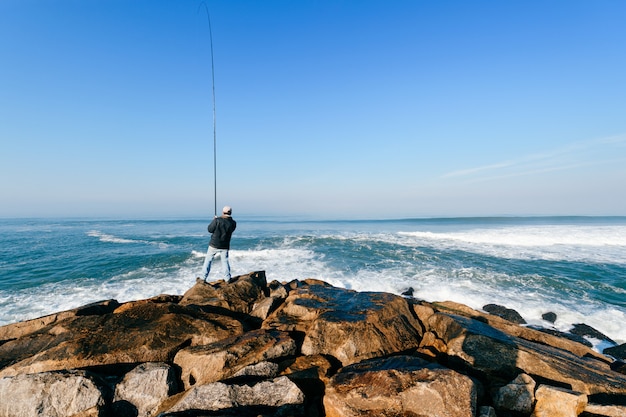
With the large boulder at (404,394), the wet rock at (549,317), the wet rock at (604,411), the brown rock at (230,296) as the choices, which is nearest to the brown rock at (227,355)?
the large boulder at (404,394)

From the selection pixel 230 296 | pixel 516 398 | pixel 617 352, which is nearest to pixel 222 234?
pixel 230 296

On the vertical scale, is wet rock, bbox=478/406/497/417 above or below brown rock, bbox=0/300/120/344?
above

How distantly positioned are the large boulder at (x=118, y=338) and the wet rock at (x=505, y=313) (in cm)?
894

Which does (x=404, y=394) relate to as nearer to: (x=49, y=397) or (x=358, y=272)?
(x=49, y=397)

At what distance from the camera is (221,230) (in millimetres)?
7820

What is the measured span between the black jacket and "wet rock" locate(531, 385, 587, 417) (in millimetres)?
6933

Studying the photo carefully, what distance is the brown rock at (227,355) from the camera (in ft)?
12.3

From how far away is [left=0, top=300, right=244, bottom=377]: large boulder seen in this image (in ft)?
13.4

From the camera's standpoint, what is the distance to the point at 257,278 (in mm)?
7520

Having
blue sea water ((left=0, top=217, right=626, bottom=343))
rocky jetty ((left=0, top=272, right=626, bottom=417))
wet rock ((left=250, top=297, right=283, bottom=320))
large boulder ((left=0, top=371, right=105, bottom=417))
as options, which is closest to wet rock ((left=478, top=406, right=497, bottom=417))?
rocky jetty ((left=0, top=272, right=626, bottom=417))

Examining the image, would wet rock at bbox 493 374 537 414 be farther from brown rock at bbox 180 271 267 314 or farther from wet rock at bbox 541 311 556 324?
wet rock at bbox 541 311 556 324

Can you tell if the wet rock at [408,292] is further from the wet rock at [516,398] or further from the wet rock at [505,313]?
the wet rock at [516,398]

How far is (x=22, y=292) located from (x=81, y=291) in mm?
2321

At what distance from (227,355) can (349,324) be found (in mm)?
1919
